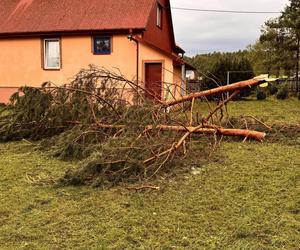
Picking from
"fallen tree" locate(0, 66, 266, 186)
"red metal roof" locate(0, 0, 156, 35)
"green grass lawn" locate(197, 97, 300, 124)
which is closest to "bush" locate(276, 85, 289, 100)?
"green grass lawn" locate(197, 97, 300, 124)

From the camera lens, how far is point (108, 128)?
714 centimetres

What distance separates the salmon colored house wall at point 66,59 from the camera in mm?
14945

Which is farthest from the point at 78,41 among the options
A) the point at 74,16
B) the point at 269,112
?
the point at 269,112

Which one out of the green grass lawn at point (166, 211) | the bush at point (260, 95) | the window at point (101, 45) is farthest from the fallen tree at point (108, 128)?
the bush at point (260, 95)

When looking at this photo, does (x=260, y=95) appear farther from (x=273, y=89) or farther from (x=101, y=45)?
(x=101, y=45)

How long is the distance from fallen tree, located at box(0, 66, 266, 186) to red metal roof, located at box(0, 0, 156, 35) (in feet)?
25.2

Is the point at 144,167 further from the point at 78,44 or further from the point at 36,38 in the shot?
the point at 36,38

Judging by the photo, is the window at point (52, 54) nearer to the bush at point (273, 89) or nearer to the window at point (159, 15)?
the window at point (159, 15)

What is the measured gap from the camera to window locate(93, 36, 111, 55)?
50.6 feet

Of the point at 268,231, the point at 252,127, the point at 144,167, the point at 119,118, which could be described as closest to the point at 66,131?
the point at 119,118

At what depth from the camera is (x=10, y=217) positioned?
13.2 feet

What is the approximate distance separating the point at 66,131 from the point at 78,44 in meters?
9.25

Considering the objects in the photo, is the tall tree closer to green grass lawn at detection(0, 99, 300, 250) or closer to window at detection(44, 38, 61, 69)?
window at detection(44, 38, 61, 69)

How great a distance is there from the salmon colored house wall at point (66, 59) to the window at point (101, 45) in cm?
16
